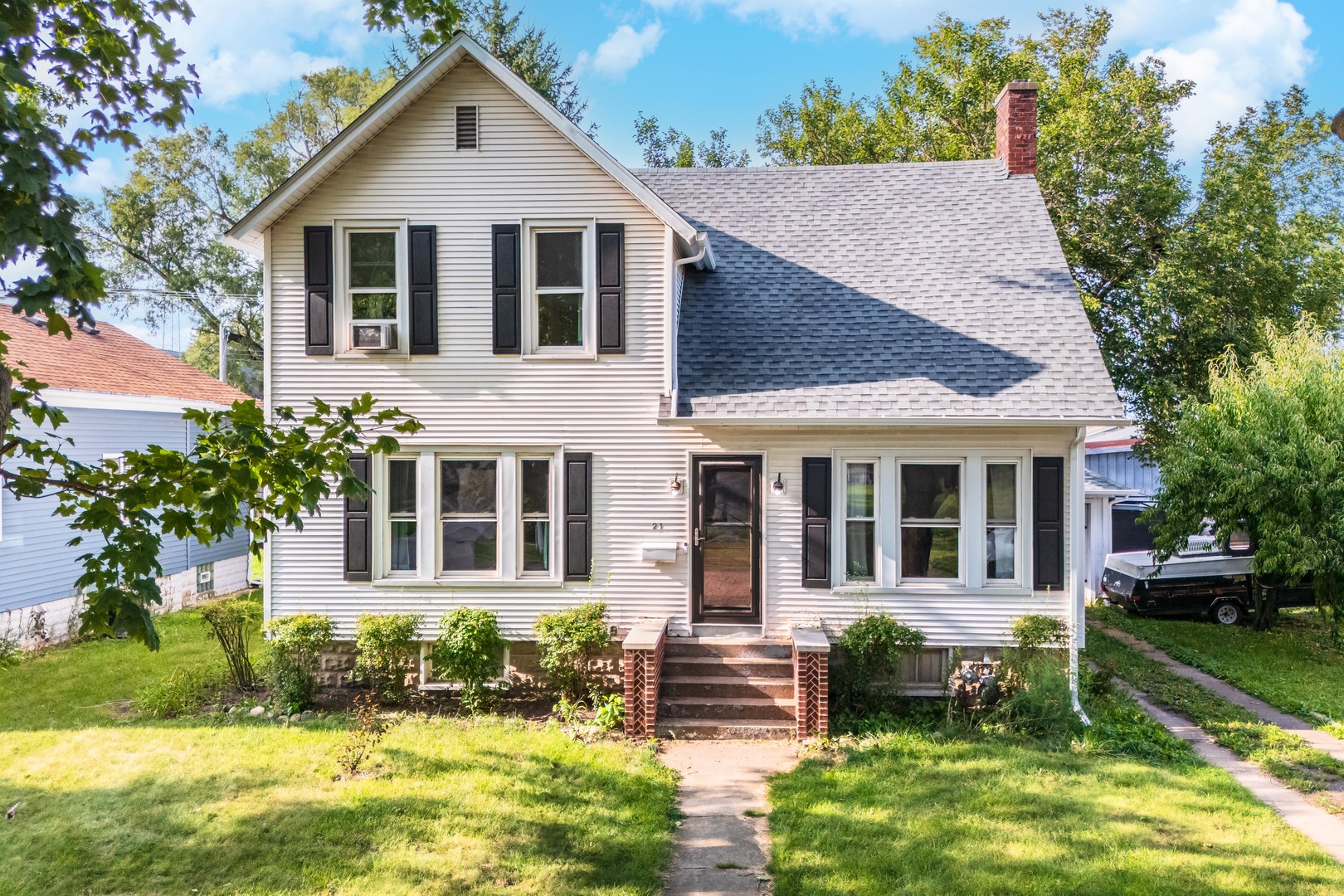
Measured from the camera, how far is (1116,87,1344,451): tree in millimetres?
17031

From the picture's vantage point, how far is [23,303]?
11.5 ft

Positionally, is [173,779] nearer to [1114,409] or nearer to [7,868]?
[7,868]

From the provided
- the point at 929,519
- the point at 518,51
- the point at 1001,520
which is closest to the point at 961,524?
the point at 929,519

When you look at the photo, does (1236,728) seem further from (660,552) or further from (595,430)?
(595,430)

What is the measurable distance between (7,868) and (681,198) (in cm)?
1087

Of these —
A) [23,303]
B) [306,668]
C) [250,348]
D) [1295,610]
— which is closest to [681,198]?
[306,668]

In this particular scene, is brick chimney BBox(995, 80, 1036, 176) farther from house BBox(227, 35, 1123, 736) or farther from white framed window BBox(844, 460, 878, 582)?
white framed window BBox(844, 460, 878, 582)

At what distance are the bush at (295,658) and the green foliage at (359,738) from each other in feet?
2.21

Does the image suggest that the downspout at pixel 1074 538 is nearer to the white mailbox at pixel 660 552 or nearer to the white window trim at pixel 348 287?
the white mailbox at pixel 660 552

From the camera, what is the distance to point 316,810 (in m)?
6.54

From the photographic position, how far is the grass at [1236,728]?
25.4ft

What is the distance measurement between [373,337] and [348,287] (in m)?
0.74

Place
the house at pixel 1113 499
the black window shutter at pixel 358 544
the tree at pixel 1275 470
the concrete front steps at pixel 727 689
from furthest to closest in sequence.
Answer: the house at pixel 1113 499
the tree at pixel 1275 470
the black window shutter at pixel 358 544
the concrete front steps at pixel 727 689

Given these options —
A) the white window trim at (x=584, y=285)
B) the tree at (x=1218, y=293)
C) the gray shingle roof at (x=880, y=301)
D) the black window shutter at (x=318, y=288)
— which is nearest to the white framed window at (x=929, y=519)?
the gray shingle roof at (x=880, y=301)
